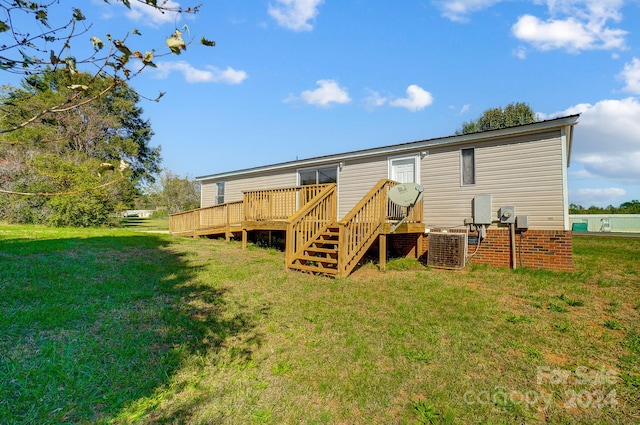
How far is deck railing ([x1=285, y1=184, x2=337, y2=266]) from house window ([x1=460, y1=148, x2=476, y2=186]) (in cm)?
345

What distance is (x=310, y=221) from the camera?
748 centimetres

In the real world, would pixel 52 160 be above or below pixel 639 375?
above

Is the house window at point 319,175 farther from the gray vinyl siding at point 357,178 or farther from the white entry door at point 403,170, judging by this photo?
the white entry door at point 403,170

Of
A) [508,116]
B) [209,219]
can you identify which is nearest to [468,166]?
[209,219]

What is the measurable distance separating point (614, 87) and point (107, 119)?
30023mm

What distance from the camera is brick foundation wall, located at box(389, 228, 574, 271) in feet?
22.6

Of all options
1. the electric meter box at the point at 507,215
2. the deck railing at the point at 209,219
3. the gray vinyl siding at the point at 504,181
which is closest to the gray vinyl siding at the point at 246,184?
the deck railing at the point at 209,219

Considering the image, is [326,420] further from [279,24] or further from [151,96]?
[279,24]

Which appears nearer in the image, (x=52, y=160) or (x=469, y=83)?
(x=469, y=83)

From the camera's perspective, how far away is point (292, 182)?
1198 cm

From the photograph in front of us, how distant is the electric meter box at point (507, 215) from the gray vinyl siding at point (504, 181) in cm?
19

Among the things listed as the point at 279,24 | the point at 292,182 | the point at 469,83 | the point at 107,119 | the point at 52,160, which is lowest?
the point at 292,182

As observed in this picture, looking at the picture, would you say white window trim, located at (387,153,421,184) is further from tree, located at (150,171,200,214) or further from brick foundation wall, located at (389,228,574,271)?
tree, located at (150,171,200,214)

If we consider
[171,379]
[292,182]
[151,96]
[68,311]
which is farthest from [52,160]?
[151,96]
